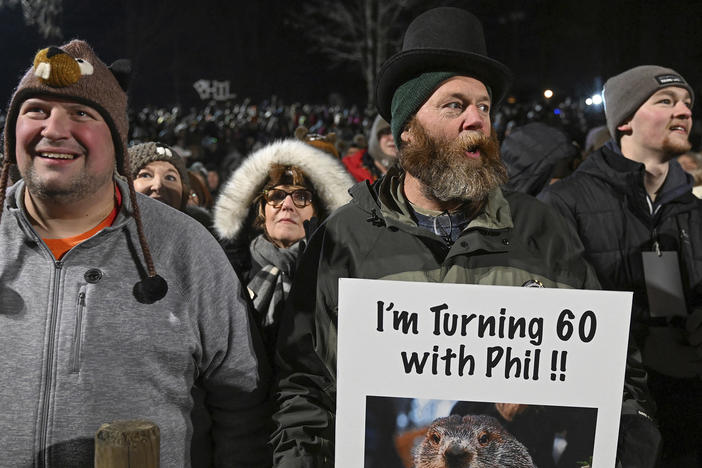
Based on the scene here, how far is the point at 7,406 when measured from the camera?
177 cm

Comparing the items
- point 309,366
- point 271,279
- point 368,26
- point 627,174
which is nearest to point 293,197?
point 271,279

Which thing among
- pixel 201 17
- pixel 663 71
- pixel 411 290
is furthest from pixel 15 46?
pixel 201 17

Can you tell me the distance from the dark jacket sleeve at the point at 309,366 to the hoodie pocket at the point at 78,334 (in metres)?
0.54

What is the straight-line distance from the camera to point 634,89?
3.27 metres

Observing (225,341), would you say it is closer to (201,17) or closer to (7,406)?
(7,406)

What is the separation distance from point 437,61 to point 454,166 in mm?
355

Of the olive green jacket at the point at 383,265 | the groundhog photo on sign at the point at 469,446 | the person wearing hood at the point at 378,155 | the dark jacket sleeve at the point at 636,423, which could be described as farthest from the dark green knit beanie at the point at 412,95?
the person wearing hood at the point at 378,155

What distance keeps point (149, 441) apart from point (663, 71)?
9.82 ft

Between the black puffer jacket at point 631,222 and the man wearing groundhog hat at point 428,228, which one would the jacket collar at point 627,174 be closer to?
the black puffer jacket at point 631,222

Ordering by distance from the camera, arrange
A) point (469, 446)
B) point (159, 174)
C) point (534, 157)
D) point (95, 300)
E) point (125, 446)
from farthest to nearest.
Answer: point (534, 157)
point (159, 174)
point (95, 300)
point (469, 446)
point (125, 446)

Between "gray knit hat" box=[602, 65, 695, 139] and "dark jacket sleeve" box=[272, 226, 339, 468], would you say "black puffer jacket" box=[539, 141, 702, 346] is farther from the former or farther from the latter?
"dark jacket sleeve" box=[272, 226, 339, 468]

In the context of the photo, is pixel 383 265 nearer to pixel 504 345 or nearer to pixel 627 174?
pixel 504 345

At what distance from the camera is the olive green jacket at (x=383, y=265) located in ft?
6.25

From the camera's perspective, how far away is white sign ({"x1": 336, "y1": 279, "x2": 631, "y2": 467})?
1.50 metres
